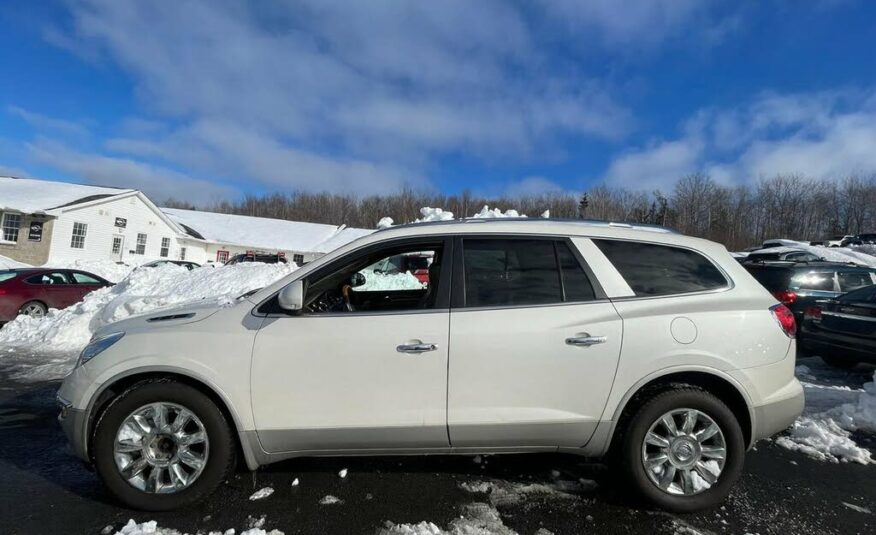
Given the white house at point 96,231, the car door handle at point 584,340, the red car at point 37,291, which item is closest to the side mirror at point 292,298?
the car door handle at point 584,340

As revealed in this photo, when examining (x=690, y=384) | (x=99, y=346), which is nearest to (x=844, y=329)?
(x=690, y=384)

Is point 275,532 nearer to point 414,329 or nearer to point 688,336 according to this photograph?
point 414,329

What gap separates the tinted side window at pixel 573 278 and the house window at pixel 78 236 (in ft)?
108

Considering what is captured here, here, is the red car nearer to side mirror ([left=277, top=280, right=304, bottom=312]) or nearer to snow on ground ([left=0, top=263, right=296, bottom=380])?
snow on ground ([left=0, top=263, right=296, bottom=380])

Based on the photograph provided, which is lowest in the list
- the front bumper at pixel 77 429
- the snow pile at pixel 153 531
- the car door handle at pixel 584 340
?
the snow pile at pixel 153 531

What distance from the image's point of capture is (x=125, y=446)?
2965 mm

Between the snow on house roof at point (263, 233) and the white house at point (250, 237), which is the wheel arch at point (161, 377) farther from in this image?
the snow on house roof at point (263, 233)

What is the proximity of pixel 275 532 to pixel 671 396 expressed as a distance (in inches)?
106

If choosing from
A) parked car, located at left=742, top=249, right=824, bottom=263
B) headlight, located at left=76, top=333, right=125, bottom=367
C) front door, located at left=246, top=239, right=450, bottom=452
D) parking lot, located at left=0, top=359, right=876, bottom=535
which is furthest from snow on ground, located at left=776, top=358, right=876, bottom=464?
parked car, located at left=742, top=249, right=824, bottom=263

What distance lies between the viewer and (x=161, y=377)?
3.04 meters

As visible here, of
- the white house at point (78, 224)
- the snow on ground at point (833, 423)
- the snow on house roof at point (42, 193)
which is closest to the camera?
the snow on ground at point (833, 423)

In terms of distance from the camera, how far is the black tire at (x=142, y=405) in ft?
9.63

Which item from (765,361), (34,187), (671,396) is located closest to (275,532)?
(671,396)

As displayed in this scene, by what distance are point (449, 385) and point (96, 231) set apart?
1306 inches
